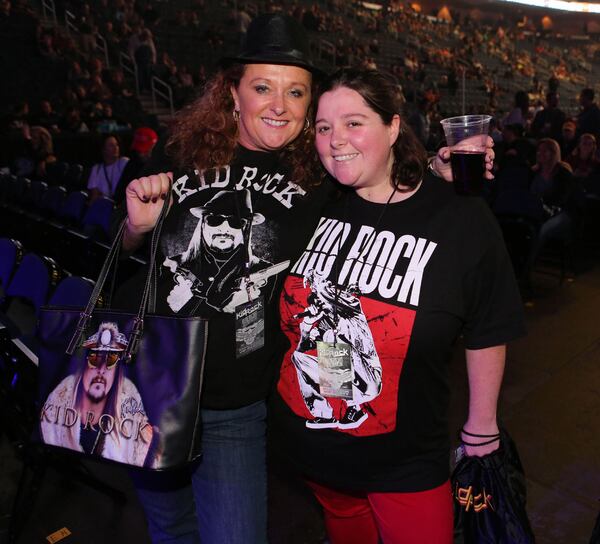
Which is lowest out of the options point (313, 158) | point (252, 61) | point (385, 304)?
point (385, 304)

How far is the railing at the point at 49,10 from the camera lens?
15.8 metres

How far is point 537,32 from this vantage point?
4228 centimetres

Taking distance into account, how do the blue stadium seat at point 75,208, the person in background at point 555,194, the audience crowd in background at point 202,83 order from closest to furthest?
the person in background at point 555,194
the blue stadium seat at point 75,208
the audience crowd in background at point 202,83

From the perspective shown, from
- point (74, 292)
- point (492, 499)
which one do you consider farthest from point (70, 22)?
point (492, 499)

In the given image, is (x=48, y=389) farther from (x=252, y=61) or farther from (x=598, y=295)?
(x=598, y=295)

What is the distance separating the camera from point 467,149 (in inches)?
60.6

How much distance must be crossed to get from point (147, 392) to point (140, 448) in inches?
5.6

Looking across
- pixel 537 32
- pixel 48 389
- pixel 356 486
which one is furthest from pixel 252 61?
pixel 537 32

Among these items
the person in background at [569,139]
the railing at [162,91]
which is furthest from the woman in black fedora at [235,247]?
the railing at [162,91]

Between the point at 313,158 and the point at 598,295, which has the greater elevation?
the point at 313,158

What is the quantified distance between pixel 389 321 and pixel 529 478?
5.95 feet

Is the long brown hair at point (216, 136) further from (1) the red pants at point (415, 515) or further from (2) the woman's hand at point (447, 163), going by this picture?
(1) the red pants at point (415, 515)

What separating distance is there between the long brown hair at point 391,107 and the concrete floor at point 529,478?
1.68 m

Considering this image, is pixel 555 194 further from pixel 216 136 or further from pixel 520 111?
pixel 520 111
